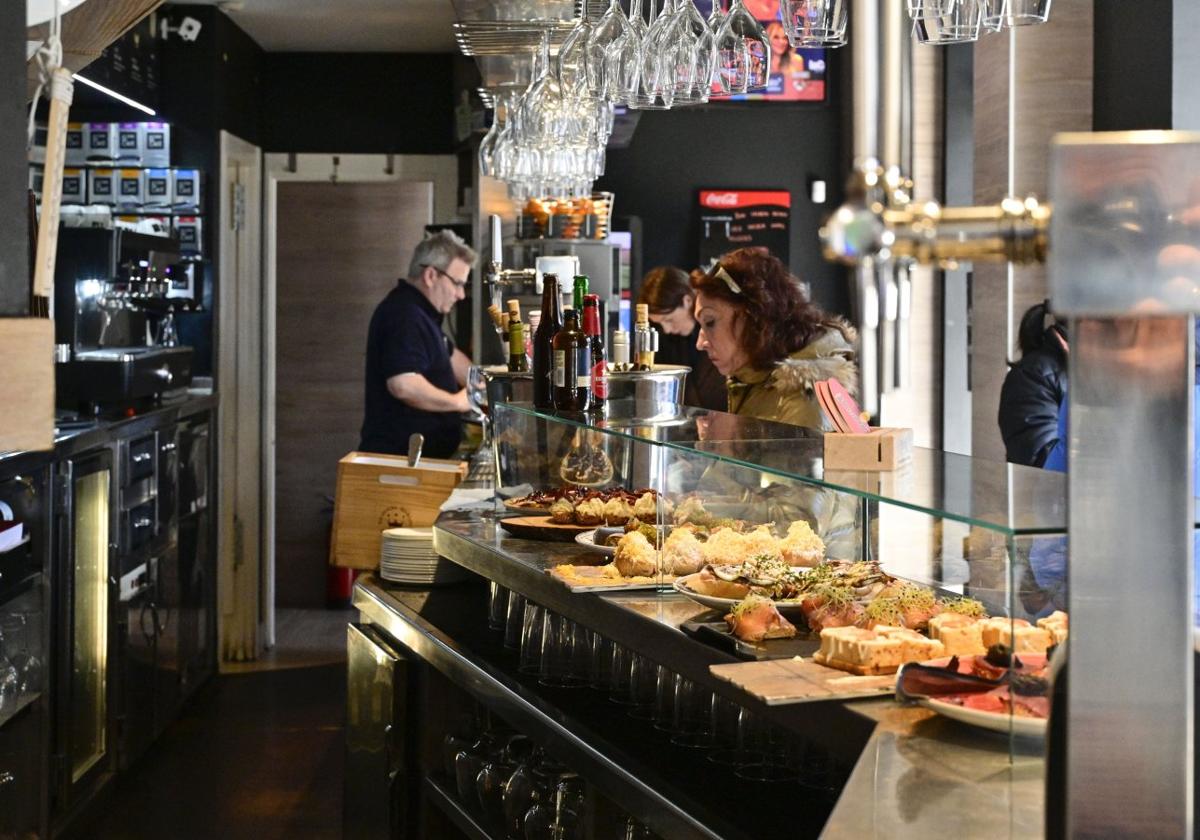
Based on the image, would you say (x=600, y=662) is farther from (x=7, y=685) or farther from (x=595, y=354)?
(x=7, y=685)

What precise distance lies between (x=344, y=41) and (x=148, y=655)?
12.3ft

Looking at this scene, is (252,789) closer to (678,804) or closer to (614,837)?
(614,837)

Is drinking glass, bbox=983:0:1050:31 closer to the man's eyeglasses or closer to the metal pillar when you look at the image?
the metal pillar

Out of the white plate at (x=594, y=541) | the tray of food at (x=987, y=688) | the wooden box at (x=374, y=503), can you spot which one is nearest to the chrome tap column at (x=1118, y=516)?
the tray of food at (x=987, y=688)

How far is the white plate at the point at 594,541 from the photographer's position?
3090 mm

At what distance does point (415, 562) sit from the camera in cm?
404

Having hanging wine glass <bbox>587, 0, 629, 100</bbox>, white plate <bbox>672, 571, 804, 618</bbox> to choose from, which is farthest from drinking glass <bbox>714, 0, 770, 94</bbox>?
white plate <bbox>672, 571, 804, 618</bbox>

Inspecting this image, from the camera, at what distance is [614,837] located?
2.58 metres

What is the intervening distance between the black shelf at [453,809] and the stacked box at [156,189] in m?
4.18

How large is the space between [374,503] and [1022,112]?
10.1 feet

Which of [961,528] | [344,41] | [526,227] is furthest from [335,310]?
[961,528]

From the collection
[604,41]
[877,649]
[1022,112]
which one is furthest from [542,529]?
[1022,112]

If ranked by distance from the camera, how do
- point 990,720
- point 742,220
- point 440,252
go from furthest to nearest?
point 742,220
point 440,252
point 990,720

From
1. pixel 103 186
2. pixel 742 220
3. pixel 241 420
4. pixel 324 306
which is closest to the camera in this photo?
pixel 103 186
